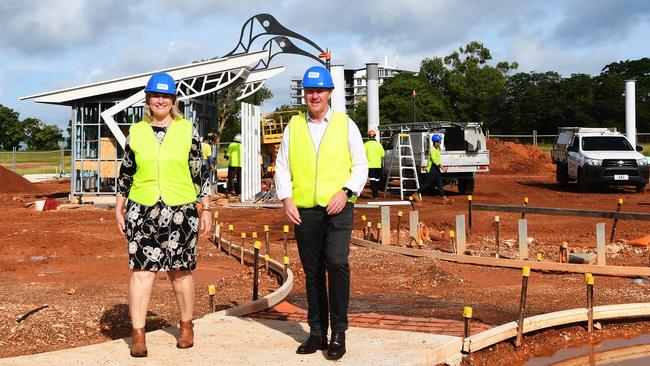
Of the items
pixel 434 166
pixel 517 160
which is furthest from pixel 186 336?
pixel 517 160

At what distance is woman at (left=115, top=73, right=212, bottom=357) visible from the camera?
5758 millimetres

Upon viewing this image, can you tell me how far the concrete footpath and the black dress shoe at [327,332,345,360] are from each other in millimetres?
44

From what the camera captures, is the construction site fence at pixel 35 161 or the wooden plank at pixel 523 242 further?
the construction site fence at pixel 35 161

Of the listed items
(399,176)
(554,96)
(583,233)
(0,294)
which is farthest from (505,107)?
(0,294)

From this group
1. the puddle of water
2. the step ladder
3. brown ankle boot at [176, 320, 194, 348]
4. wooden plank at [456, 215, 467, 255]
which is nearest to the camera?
brown ankle boot at [176, 320, 194, 348]

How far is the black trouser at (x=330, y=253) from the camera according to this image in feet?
18.5

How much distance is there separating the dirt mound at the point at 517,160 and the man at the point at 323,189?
120 ft

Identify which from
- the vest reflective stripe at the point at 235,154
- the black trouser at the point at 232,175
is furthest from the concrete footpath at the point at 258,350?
the black trouser at the point at 232,175

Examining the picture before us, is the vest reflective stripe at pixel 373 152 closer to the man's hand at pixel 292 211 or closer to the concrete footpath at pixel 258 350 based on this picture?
the concrete footpath at pixel 258 350

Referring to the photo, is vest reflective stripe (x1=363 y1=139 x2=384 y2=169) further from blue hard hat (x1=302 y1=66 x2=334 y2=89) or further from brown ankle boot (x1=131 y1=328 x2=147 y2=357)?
brown ankle boot (x1=131 y1=328 x2=147 y2=357)

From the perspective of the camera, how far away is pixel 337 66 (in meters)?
24.2

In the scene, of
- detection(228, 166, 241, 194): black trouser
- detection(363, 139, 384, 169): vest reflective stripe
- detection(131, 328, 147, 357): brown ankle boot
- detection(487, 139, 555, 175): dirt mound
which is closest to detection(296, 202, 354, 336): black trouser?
detection(131, 328, 147, 357): brown ankle boot

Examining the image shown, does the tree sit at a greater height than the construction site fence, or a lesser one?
greater

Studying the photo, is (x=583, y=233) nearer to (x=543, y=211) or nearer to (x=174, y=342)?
(x=543, y=211)
